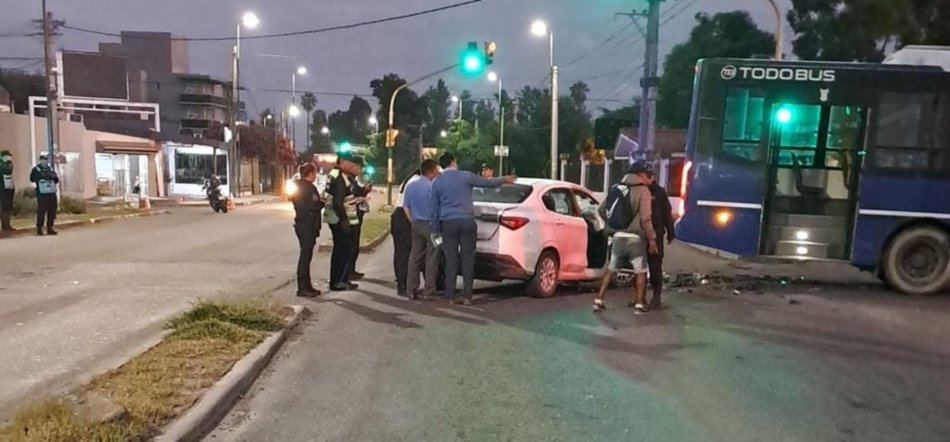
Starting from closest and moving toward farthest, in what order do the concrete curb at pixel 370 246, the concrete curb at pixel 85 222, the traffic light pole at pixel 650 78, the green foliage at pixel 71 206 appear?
1. the concrete curb at pixel 370 246
2. the traffic light pole at pixel 650 78
3. the concrete curb at pixel 85 222
4. the green foliage at pixel 71 206

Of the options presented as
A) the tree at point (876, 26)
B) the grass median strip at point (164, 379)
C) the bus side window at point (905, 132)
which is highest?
the tree at point (876, 26)

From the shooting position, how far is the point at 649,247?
31.0 ft

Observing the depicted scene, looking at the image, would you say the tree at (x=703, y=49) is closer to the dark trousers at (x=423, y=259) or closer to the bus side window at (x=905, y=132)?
the bus side window at (x=905, y=132)

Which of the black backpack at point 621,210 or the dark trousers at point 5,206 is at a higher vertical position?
the black backpack at point 621,210

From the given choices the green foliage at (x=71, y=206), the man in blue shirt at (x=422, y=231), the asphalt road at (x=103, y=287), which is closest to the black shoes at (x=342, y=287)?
the asphalt road at (x=103, y=287)

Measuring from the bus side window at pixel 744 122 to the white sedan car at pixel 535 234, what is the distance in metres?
2.23

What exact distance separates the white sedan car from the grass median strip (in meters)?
2.98

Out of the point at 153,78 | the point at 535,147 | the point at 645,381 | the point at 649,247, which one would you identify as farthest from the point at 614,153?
the point at 153,78

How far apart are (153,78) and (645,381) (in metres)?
73.1

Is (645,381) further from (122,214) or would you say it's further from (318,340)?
(122,214)

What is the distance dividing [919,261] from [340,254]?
7.92 meters

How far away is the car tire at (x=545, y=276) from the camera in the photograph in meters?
10.4

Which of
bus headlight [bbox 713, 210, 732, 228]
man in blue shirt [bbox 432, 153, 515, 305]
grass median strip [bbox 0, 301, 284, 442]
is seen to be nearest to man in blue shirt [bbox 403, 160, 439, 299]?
man in blue shirt [bbox 432, 153, 515, 305]

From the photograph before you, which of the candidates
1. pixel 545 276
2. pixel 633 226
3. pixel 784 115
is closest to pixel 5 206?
pixel 545 276
